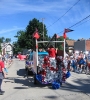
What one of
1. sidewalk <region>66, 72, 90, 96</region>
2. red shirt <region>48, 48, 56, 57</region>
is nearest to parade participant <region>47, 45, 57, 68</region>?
red shirt <region>48, 48, 56, 57</region>

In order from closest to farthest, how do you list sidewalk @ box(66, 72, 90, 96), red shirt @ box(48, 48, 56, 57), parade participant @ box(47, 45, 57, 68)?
sidewalk @ box(66, 72, 90, 96)
parade participant @ box(47, 45, 57, 68)
red shirt @ box(48, 48, 56, 57)

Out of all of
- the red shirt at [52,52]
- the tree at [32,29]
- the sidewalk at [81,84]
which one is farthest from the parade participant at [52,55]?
the tree at [32,29]

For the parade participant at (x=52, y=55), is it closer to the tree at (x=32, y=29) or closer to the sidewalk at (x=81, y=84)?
the sidewalk at (x=81, y=84)

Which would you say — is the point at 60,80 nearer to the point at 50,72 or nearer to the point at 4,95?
the point at 50,72

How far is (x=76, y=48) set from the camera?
60.9 metres

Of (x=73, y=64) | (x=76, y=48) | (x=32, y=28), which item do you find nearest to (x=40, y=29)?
(x=32, y=28)

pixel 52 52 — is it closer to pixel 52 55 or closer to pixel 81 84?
pixel 52 55

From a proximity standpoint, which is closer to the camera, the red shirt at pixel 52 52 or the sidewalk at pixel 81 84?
the sidewalk at pixel 81 84

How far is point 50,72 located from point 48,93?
1.56 metres

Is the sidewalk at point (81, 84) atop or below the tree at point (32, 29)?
below

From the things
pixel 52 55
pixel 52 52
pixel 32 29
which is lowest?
pixel 52 55

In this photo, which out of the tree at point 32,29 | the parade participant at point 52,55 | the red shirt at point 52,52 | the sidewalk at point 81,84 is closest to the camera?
the sidewalk at point 81,84

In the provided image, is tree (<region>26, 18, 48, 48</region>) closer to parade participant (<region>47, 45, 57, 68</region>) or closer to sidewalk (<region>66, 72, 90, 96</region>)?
sidewalk (<region>66, 72, 90, 96</region>)

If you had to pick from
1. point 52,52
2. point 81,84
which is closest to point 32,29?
point 81,84
